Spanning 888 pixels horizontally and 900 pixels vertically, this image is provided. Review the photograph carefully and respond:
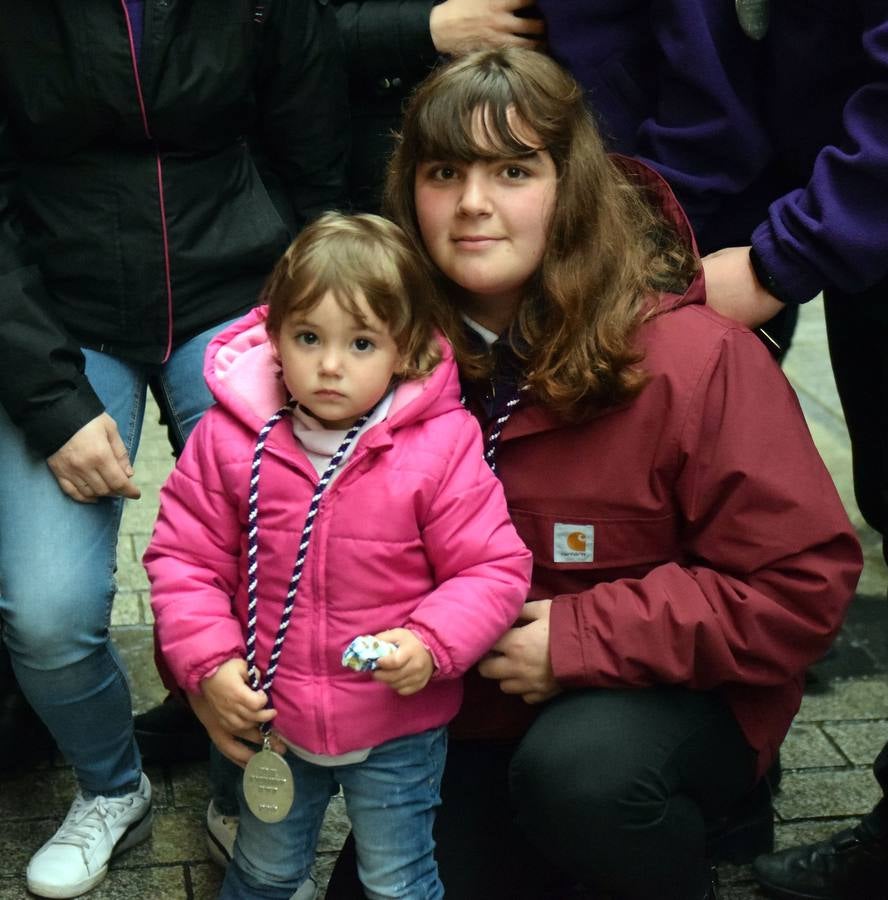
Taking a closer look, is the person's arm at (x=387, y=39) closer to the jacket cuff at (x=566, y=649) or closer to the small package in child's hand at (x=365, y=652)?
the jacket cuff at (x=566, y=649)

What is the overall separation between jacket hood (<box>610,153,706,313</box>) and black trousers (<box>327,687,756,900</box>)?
0.65m

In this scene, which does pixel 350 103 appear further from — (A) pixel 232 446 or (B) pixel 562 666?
(B) pixel 562 666

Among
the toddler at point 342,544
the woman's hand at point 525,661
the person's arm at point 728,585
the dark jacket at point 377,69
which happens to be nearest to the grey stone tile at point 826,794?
the person's arm at point 728,585

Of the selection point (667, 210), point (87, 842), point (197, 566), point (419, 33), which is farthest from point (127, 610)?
point (667, 210)

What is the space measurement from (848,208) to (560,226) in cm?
48

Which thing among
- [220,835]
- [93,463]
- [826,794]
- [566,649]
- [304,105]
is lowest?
[826,794]

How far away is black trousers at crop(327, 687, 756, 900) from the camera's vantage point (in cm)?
233

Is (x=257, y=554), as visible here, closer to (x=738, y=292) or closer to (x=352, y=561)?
(x=352, y=561)

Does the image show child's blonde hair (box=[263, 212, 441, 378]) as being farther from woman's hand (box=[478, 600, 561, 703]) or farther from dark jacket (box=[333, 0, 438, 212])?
dark jacket (box=[333, 0, 438, 212])

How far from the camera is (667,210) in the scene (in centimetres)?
252

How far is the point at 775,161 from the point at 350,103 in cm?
88

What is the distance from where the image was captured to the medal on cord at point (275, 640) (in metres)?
2.21

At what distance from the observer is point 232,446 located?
90.0 inches

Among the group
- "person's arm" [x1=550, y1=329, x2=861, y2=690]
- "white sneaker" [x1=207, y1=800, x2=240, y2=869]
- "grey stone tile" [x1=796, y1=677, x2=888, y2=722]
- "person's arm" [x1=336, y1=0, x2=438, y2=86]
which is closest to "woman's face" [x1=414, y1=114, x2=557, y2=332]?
"person's arm" [x1=550, y1=329, x2=861, y2=690]
